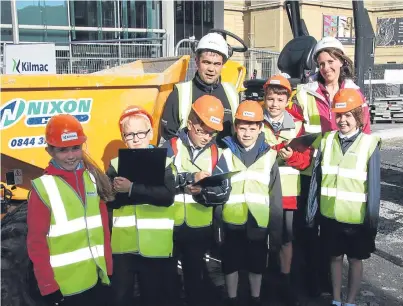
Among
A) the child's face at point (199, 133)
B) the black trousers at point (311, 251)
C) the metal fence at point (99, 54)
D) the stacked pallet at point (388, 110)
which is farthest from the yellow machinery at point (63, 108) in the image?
the stacked pallet at point (388, 110)

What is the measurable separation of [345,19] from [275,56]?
85.3 ft

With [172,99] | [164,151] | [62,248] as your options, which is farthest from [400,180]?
[62,248]

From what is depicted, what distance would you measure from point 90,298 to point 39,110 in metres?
1.44

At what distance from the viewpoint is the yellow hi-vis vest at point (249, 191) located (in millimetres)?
3414

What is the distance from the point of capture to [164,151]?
2.96 meters

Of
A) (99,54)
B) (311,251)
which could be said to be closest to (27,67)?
(99,54)

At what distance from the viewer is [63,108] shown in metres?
3.54

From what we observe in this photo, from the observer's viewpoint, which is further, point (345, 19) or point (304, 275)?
point (345, 19)

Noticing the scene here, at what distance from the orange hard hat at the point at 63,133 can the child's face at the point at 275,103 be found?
155cm

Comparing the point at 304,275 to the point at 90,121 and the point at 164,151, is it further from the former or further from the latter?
the point at 90,121

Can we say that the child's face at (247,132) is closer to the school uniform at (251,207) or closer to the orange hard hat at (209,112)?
the school uniform at (251,207)

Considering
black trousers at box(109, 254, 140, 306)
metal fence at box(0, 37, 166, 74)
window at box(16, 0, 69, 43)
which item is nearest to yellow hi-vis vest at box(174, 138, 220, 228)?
black trousers at box(109, 254, 140, 306)

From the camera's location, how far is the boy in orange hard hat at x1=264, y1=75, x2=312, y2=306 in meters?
3.66

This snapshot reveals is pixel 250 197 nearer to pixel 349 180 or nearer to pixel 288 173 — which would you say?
pixel 288 173
